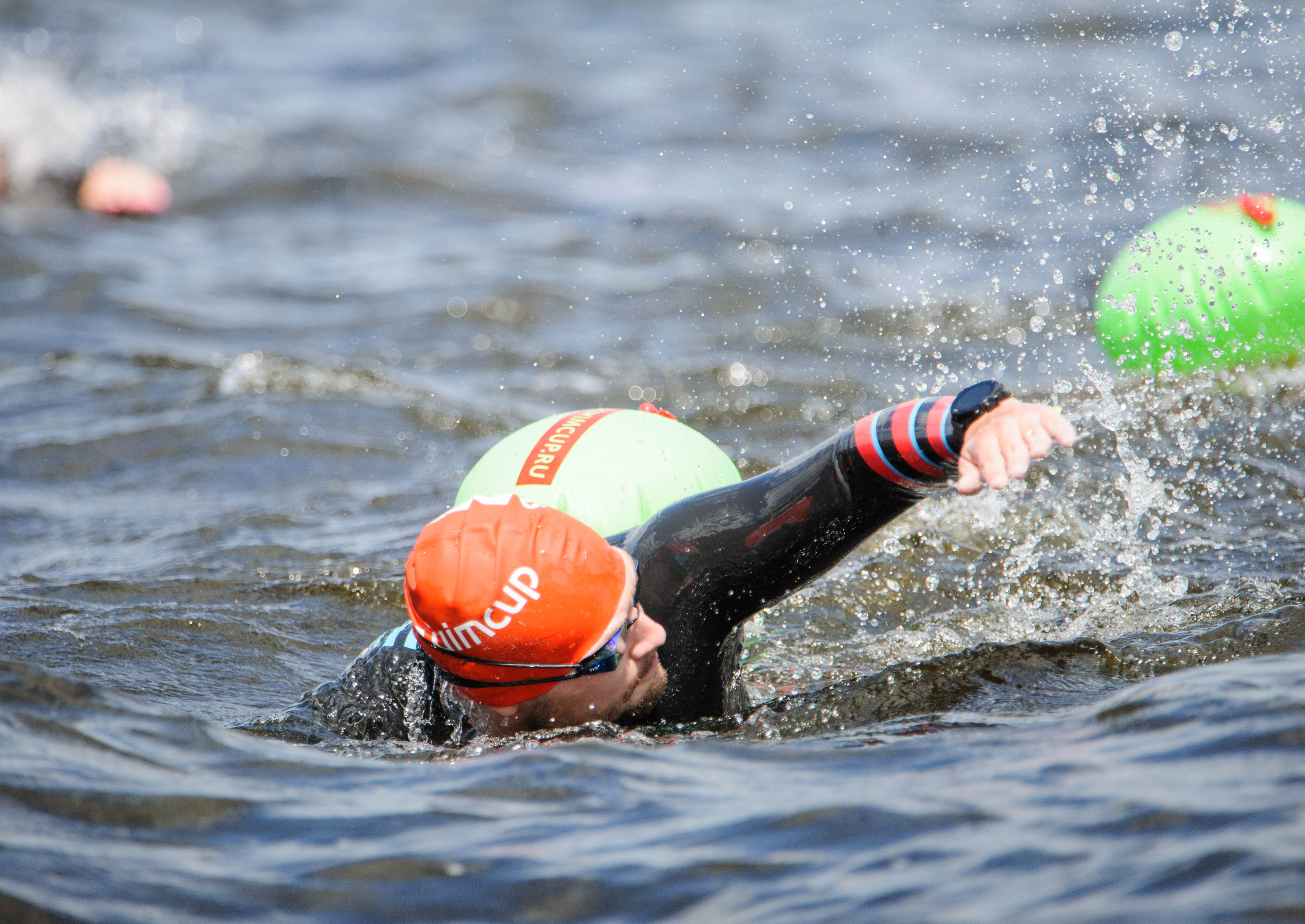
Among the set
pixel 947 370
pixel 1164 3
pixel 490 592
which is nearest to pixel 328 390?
pixel 947 370

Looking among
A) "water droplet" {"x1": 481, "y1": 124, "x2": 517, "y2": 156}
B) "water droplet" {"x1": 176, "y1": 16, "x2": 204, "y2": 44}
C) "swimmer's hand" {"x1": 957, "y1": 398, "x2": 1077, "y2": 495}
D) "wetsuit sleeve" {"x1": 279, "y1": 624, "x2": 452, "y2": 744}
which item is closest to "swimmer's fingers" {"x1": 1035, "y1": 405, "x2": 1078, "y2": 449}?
"swimmer's hand" {"x1": 957, "y1": 398, "x2": 1077, "y2": 495}

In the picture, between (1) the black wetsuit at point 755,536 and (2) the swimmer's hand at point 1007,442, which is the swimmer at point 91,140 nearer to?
(1) the black wetsuit at point 755,536

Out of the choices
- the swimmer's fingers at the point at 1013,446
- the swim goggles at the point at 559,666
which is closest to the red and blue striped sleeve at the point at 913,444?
the swimmer's fingers at the point at 1013,446

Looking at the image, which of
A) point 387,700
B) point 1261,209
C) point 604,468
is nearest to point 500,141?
point 1261,209

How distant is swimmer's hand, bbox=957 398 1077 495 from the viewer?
3.46m

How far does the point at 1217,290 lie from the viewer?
22.6ft

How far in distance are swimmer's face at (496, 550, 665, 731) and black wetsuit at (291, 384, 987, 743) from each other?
0.26ft

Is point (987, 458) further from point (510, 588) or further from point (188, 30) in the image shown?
point (188, 30)

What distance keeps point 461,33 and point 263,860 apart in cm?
2200

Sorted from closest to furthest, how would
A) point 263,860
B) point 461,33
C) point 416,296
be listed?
1. point 263,860
2. point 416,296
3. point 461,33

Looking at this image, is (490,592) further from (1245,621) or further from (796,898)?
(1245,621)

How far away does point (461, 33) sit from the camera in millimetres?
23031

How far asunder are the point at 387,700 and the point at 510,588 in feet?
4.19

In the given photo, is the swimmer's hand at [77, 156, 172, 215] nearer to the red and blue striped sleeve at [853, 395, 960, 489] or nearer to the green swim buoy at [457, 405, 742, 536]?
the green swim buoy at [457, 405, 742, 536]
